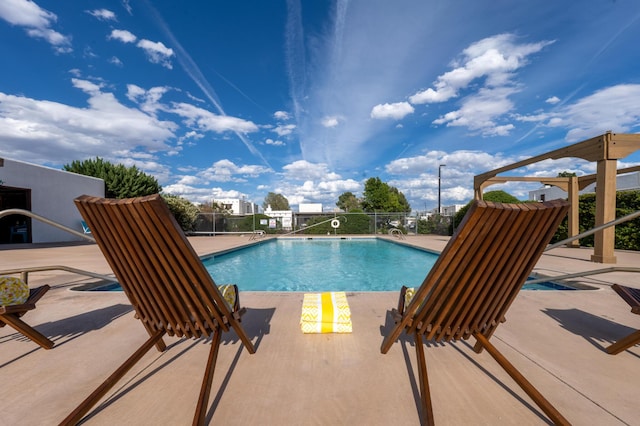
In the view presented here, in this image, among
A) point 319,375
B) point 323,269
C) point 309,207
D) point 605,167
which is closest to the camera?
point 319,375

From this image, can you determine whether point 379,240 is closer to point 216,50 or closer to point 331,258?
point 331,258

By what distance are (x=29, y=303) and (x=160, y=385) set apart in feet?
4.52

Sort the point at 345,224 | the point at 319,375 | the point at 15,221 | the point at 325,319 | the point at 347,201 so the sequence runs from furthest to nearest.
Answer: the point at 347,201
the point at 345,224
the point at 15,221
the point at 325,319
the point at 319,375

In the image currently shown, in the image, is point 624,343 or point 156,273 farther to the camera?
point 624,343

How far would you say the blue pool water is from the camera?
6.32 m

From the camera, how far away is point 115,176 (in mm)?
16688

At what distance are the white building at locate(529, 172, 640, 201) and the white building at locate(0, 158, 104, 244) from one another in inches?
1148

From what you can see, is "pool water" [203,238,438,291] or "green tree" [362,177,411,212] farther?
"green tree" [362,177,411,212]

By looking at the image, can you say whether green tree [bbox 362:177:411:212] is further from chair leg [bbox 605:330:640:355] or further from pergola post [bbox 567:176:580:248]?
chair leg [bbox 605:330:640:355]

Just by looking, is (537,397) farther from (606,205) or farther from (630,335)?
(606,205)

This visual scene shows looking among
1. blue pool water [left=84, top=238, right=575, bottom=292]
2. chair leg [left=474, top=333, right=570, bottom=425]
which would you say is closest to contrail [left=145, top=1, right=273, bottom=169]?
blue pool water [left=84, top=238, right=575, bottom=292]

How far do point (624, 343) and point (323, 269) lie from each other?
661cm

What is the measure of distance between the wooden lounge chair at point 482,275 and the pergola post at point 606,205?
22.7 feet

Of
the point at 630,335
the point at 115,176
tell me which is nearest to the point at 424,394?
the point at 630,335
